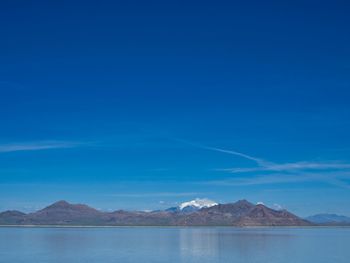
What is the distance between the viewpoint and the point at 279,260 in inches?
3415

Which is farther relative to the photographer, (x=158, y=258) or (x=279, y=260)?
(x=158, y=258)

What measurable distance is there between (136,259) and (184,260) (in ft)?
27.7

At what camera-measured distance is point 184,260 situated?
8950 cm

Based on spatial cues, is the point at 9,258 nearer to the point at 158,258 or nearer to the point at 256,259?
the point at 158,258

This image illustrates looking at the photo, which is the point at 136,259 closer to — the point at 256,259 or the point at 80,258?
the point at 80,258

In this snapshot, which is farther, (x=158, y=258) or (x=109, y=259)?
(x=158, y=258)

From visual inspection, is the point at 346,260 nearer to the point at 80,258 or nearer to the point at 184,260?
the point at 184,260

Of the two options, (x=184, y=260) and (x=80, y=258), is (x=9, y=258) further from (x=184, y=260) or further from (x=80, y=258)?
(x=184, y=260)

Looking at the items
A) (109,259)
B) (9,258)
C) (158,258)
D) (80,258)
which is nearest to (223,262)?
(158,258)

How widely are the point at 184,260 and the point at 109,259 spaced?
13.1 meters

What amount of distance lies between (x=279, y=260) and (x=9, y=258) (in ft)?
154

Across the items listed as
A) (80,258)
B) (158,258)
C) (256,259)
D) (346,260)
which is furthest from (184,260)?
(346,260)

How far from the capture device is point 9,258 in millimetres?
89188

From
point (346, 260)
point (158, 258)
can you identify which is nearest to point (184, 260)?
point (158, 258)
